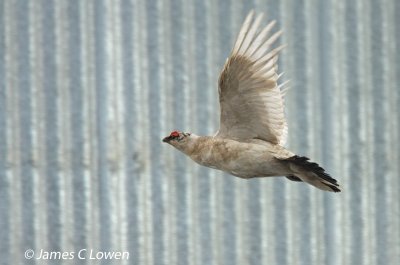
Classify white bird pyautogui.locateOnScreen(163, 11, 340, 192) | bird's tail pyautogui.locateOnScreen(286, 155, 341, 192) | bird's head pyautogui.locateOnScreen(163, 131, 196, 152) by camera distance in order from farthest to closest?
1. bird's head pyautogui.locateOnScreen(163, 131, 196, 152)
2. white bird pyautogui.locateOnScreen(163, 11, 340, 192)
3. bird's tail pyautogui.locateOnScreen(286, 155, 341, 192)

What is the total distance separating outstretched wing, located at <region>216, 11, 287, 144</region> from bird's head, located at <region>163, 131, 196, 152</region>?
153 millimetres

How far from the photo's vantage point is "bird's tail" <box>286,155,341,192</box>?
17.0 feet

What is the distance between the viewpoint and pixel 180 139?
562 cm

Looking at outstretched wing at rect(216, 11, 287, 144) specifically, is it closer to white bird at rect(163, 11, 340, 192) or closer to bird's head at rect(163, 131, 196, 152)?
white bird at rect(163, 11, 340, 192)

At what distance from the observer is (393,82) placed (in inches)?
260

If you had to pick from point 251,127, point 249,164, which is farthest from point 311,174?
point 251,127

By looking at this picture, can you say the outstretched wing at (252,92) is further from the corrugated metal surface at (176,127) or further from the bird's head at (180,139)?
the corrugated metal surface at (176,127)

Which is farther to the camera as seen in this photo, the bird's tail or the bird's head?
the bird's head

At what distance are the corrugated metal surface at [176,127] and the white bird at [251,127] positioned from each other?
59 centimetres

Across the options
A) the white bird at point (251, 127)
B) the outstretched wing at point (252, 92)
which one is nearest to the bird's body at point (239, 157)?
the white bird at point (251, 127)

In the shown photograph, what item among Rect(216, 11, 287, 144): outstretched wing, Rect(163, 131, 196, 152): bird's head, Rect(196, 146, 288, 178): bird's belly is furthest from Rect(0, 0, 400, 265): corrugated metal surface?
Rect(196, 146, 288, 178): bird's belly

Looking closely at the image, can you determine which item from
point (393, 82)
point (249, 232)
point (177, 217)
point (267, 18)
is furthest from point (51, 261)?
point (393, 82)

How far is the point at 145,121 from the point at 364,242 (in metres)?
1.53

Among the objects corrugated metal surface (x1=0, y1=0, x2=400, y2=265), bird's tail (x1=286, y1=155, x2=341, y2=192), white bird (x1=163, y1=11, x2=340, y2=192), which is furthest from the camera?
corrugated metal surface (x1=0, y1=0, x2=400, y2=265)
